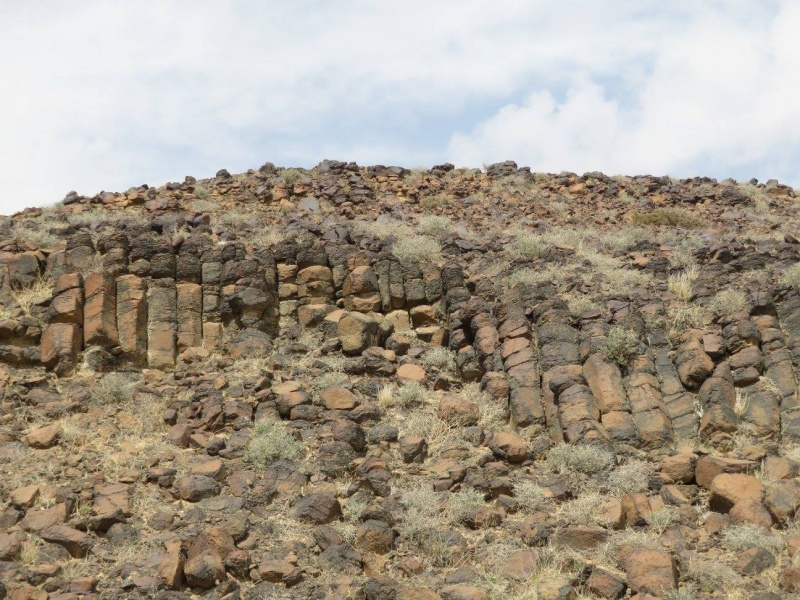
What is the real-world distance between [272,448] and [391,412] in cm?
221

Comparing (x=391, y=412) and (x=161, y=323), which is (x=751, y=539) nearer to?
(x=391, y=412)

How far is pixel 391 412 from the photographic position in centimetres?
1258

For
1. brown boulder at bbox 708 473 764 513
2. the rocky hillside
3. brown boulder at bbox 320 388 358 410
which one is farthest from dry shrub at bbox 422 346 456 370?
brown boulder at bbox 708 473 764 513

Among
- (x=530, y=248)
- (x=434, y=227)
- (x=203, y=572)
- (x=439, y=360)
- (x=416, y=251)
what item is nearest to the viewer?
(x=203, y=572)

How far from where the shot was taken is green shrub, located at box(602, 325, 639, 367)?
501 inches

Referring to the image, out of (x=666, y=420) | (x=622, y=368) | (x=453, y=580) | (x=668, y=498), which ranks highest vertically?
(x=622, y=368)

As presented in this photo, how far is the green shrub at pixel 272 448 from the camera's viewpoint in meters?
11.1

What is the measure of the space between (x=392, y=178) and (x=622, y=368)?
45.3 feet

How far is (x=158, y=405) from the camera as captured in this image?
40.6 feet

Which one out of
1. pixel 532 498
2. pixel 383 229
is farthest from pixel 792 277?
pixel 383 229

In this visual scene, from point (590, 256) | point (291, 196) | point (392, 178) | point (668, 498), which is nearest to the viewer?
point (668, 498)

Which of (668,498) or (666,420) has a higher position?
(666,420)

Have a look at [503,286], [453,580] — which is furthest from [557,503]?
[503,286]

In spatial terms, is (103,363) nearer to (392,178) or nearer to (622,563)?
(622,563)
